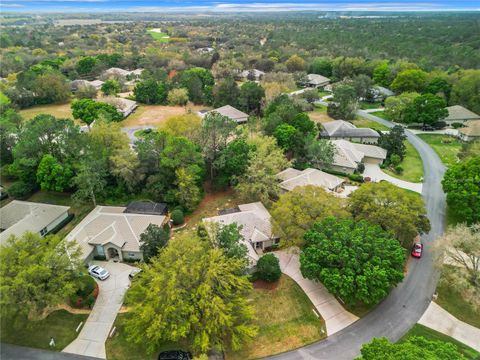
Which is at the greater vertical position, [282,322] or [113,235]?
[113,235]

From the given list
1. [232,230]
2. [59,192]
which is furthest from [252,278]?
[59,192]

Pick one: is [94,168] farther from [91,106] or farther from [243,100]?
[243,100]

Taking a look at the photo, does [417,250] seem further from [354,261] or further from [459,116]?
[459,116]

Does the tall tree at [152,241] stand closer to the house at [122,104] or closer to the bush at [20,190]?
the bush at [20,190]

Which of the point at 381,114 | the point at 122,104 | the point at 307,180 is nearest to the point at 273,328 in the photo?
the point at 307,180

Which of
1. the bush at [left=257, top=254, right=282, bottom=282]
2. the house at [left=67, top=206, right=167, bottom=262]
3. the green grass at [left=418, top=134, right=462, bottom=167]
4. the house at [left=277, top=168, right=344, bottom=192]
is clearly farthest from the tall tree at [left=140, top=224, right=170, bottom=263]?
the green grass at [left=418, top=134, right=462, bottom=167]

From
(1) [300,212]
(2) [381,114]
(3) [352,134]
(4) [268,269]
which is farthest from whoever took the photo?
(2) [381,114]
